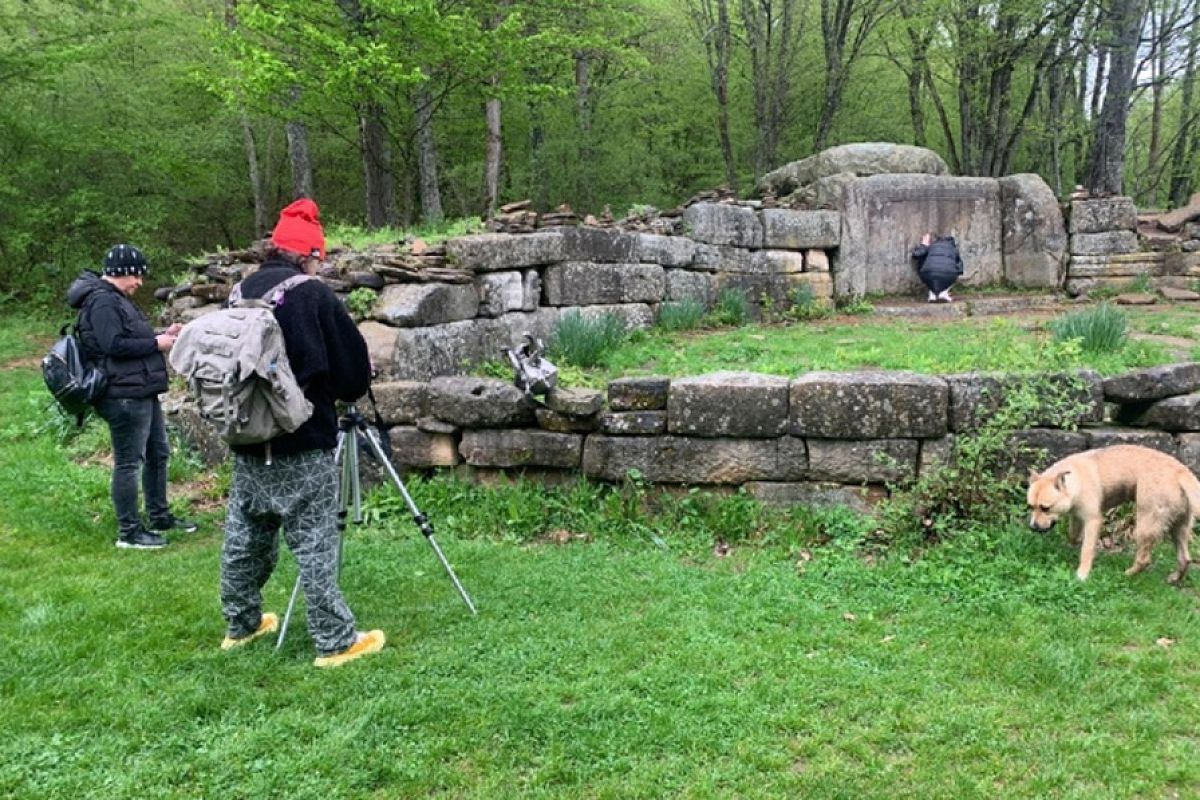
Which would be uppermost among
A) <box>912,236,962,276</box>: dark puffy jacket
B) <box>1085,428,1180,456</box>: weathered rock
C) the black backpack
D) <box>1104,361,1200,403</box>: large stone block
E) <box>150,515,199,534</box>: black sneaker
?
<box>912,236,962,276</box>: dark puffy jacket

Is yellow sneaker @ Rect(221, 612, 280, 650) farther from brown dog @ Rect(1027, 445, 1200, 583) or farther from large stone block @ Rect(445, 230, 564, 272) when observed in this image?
large stone block @ Rect(445, 230, 564, 272)

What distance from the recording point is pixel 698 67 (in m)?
22.3

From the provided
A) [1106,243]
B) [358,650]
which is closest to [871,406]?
[358,650]

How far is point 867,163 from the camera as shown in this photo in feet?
45.6

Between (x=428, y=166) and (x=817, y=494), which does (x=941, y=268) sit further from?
(x=428, y=166)

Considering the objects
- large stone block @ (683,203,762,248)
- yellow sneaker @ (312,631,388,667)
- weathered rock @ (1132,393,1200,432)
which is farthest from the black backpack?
large stone block @ (683,203,762,248)

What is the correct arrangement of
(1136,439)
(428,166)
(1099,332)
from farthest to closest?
(428,166)
(1099,332)
(1136,439)

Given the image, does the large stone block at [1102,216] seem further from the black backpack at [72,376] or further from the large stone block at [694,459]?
the black backpack at [72,376]

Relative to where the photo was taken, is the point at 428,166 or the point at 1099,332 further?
the point at 428,166

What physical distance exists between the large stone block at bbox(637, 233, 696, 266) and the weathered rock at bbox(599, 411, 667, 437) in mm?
4624

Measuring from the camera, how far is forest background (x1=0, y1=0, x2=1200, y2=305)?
1209 centimetres

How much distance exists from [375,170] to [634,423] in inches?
373

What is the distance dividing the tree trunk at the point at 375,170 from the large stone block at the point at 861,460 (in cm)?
901

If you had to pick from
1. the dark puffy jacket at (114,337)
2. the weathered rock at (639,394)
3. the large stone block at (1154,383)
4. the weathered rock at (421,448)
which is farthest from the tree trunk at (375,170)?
the large stone block at (1154,383)
